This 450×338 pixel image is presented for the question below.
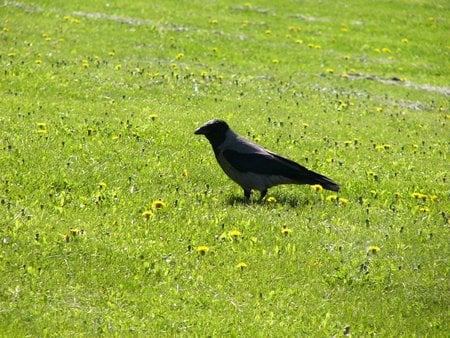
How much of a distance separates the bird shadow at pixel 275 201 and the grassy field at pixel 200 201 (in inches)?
1.7

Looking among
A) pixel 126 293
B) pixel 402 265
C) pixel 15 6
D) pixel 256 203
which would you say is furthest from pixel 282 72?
pixel 126 293

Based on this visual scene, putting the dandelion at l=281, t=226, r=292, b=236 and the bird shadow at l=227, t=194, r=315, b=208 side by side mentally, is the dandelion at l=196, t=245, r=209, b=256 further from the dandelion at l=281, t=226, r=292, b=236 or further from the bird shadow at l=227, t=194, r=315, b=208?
the bird shadow at l=227, t=194, r=315, b=208

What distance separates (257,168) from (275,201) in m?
0.55

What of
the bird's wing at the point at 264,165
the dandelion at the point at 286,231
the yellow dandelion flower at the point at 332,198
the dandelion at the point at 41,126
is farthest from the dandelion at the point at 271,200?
the dandelion at the point at 41,126

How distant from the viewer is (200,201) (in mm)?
10391

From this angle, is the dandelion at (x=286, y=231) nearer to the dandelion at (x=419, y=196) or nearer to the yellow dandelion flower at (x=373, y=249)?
the yellow dandelion flower at (x=373, y=249)

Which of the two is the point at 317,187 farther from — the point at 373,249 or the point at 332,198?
the point at 373,249

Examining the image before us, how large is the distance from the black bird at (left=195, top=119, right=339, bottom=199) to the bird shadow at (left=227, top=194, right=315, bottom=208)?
128 millimetres

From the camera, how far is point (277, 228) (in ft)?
31.3

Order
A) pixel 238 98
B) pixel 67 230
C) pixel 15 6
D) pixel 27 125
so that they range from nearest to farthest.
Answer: pixel 67 230 → pixel 27 125 → pixel 238 98 → pixel 15 6

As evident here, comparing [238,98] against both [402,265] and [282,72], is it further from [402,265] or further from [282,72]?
[402,265]

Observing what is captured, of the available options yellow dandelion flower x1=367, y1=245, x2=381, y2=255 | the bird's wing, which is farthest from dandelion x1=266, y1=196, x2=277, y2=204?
yellow dandelion flower x1=367, y1=245, x2=381, y2=255

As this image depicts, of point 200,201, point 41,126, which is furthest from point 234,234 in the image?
point 41,126

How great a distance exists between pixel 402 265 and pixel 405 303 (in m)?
0.82
